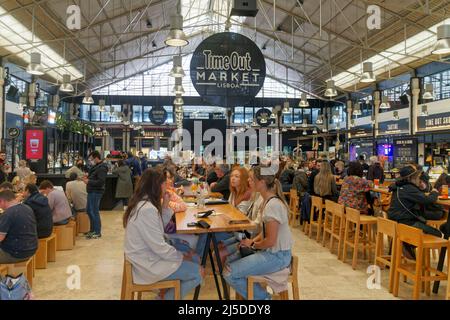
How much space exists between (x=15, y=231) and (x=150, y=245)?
1752 millimetres

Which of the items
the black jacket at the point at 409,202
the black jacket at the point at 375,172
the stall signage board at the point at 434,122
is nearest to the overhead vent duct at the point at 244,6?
the black jacket at the point at 409,202

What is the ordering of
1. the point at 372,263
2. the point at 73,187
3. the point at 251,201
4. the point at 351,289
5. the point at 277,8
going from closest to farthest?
the point at 351,289, the point at 251,201, the point at 372,263, the point at 73,187, the point at 277,8

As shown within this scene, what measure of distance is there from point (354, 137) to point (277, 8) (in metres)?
10.1

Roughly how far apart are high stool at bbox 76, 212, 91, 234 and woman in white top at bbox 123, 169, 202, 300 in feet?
15.4

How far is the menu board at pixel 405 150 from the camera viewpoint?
16.7 m

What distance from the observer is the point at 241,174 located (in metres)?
4.79

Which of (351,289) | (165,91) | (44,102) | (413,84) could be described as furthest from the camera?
(165,91)

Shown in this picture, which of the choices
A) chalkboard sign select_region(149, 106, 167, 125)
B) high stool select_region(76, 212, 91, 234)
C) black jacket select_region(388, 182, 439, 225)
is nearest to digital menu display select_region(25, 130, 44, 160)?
high stool select_region(76, 212, 91, 234)

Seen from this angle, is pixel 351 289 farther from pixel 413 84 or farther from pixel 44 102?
pixel 44 102

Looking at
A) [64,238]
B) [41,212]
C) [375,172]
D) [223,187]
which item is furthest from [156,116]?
[41,212]

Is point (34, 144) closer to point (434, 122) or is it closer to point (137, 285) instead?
point (137, 285)

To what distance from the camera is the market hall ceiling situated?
1161 centimetres
